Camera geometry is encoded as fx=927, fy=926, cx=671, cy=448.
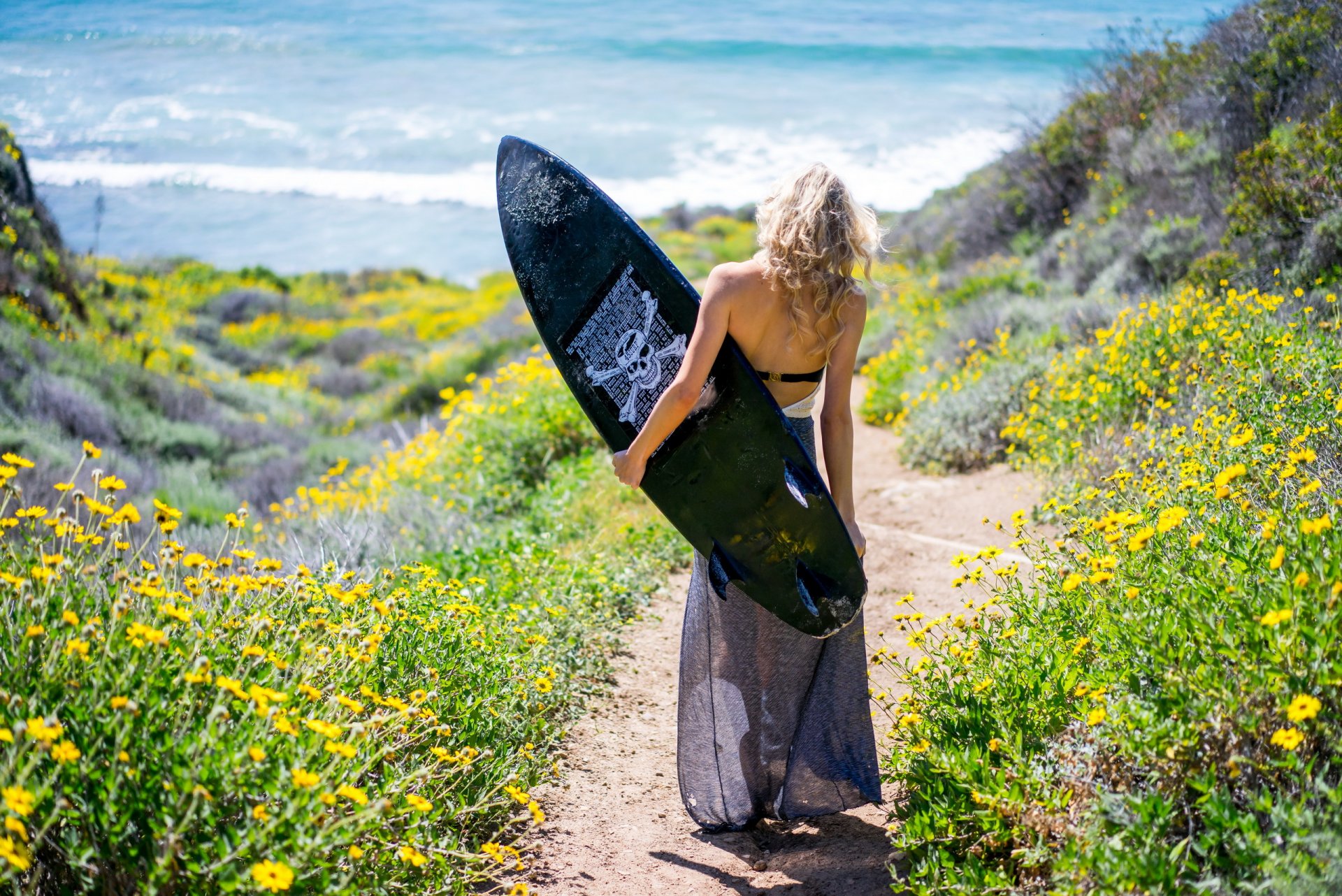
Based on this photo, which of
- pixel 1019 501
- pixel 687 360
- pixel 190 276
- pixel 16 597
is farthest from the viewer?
pixel 190 276

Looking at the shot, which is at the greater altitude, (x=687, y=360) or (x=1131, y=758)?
(x=687, y=360)

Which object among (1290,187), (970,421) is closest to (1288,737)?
(970,421)

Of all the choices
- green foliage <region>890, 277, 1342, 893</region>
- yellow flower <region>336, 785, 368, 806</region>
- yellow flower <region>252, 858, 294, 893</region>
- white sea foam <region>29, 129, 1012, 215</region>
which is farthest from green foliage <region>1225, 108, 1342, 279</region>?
white sea foam <region>29, 129, 1012, 215</region>

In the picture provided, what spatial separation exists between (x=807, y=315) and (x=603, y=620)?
7.58 ft

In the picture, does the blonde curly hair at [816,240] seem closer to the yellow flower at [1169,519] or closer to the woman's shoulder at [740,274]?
the woman's shoulder at [740,274]

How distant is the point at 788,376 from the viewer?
284 cm

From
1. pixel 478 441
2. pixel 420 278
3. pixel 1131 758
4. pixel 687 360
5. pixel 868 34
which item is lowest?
pixel 420 278

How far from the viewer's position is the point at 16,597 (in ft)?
8.20

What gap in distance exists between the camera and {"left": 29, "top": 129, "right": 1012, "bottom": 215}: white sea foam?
971 inches

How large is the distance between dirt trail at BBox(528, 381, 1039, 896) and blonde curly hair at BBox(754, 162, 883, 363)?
1.67 meters

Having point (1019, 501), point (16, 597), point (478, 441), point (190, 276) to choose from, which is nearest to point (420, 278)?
point (190, 276)

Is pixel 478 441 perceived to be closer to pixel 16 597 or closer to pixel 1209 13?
pixel 16 597

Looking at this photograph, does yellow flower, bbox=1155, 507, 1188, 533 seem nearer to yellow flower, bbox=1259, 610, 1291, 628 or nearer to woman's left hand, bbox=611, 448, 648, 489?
yellow flower, bbox=1259, 610, 1291, 628

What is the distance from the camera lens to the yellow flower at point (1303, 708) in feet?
5.77
